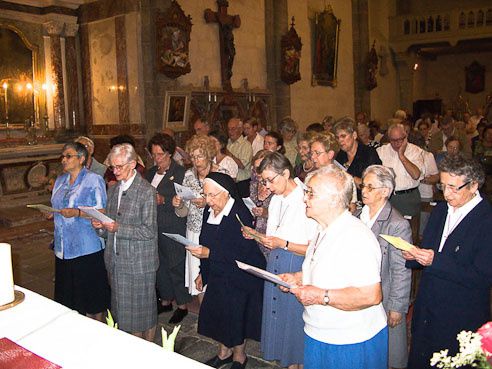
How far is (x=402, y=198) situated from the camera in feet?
18.3

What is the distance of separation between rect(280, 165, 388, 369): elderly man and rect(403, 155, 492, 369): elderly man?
0.45 metres

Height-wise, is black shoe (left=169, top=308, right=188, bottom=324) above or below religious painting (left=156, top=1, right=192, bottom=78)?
below

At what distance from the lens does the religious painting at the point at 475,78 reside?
22781 millimetres

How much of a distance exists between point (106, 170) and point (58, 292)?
1.56 metres

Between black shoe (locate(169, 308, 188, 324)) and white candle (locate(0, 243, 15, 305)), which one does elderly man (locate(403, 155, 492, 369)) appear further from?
black shoe (locate(169, 308, 188, 324))

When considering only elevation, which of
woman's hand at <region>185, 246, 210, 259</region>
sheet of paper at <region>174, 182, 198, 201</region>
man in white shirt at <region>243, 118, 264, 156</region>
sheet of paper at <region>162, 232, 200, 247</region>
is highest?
man in white shirt at <region>243, 118, 264, 156</region>

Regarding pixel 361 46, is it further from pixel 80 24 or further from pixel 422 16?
pixel 80 24

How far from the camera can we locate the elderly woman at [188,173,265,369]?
3594mm

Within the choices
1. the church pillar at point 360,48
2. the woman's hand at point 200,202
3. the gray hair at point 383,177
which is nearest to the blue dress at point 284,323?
the gray hair at point 383,177

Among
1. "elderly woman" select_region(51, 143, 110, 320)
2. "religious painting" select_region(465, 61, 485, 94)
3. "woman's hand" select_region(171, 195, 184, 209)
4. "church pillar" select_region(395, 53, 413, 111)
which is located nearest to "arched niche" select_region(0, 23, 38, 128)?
"elderly woman" select_region(51, 143, 110, 320)

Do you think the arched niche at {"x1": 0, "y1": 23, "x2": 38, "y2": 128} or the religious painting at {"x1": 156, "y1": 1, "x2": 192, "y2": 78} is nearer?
the religious painting at {"x1": 156, "y1": 1, "x2": 192, "y2": 78}

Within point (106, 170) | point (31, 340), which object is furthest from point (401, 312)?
point (106, 170)

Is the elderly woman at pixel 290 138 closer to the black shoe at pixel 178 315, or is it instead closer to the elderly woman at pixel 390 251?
the black shoe at pixel 178 315

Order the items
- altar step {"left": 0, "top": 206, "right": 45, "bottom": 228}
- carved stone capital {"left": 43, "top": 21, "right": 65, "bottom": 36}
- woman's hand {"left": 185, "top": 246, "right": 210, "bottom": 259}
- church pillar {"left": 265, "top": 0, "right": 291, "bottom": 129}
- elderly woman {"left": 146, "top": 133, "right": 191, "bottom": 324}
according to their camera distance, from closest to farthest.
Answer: woman's hand {"left": 185, "top": 246, "right": 210, "bottom": 259} < elderly woman {"left": 146, "top": 133, "right": 191, "bottom": 324} < altar step {"left": 0, "top": 206, "right": 45, "bottom": 228} < carved stone capital {"left": 43, "top": 21, "right": 65, "bottom": 36} < church pillar {"left": 265, "top": 0, "right": 291, "bottom": 129}
